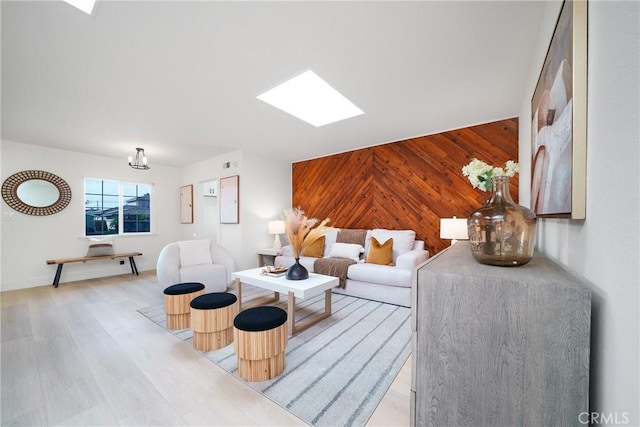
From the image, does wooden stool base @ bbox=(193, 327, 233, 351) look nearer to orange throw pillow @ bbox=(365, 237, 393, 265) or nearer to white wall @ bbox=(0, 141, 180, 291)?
orange throw pillow @ bbox=(365, 237, 393, 265)

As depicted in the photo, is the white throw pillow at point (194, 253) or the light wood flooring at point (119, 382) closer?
the light wood flooring at point (119, 382)

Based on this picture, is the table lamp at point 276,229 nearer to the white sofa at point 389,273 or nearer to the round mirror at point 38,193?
the white sofa at point 389,273

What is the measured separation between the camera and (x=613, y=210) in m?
0.64

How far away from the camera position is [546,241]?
135 centimetres

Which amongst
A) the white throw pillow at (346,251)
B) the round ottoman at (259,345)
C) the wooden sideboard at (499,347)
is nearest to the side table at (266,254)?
the white throw pillow at (346,251)

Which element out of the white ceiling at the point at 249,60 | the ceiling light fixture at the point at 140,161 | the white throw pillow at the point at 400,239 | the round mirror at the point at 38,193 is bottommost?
the white throw pillow at the point at 400,239

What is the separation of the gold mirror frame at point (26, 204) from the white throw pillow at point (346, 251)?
5.08 m

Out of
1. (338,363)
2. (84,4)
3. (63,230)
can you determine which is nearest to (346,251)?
(338,363)

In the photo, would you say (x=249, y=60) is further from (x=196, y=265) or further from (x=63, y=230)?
(x=63, y=230)

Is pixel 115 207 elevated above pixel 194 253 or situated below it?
above

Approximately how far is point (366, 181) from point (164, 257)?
343 cm

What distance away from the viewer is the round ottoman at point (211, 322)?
2.04 metres

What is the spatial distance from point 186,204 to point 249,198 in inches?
87.5

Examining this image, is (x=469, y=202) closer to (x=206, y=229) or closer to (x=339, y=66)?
(x=339, y=66)
